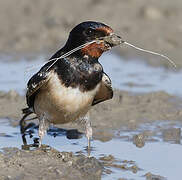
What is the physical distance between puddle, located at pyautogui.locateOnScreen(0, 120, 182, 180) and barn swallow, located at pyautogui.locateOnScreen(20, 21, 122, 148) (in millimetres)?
650

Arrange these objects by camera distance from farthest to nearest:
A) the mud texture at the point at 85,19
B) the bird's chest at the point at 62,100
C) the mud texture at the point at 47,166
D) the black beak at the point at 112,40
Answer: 1. the mud texture at the point at 85,19
2. the bird's chest at the point at 62,100
3. the black beak at the point at 112,40
4. the mud texture at the point at 47,166

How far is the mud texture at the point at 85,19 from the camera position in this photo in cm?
1293

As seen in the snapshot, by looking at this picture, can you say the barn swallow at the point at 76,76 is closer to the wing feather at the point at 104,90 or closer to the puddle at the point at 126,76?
the wing feather at the point at 104,90

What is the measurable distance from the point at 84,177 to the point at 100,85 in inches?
53.4

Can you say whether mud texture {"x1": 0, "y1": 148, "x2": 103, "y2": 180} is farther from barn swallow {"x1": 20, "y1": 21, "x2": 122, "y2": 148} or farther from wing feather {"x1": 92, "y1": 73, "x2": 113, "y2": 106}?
wing feather {"x1": 92, "y1": 73, "x2": 113, "y2": 106}

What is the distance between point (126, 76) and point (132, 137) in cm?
279

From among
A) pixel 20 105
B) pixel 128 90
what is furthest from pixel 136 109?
pixel 20 105

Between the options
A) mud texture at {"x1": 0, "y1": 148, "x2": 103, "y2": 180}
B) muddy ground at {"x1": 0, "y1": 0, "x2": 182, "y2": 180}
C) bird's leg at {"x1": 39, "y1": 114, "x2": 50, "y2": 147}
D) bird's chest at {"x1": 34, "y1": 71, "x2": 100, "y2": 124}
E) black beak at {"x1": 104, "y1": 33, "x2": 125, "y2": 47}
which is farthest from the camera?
muddy ground at {"x1": 0, "y1": 0, "x2": 182, "y2": 180}

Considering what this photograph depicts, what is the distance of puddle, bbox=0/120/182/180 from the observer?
23.7 feet

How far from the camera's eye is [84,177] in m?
6.86

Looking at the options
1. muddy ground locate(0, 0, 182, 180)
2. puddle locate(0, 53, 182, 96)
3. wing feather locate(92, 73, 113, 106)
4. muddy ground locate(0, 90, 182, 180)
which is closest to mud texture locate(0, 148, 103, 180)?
muddy ground locate(0, 90, 182, 180)

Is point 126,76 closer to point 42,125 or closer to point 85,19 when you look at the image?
point 85,19

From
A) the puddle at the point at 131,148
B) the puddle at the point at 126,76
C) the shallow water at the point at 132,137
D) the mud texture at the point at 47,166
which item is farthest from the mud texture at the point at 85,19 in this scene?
the mud texture at the point at 47,166

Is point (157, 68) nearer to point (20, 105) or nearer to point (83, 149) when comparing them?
point (20, 105)
